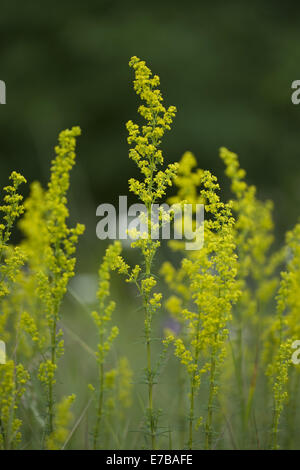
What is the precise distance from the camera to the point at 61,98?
8.93 metres

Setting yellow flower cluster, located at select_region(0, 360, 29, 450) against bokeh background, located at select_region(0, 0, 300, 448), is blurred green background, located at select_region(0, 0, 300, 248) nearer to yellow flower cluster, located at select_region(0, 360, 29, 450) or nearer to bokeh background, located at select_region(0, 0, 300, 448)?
bokeh background, located at select_region(0, 0, 300, 448)

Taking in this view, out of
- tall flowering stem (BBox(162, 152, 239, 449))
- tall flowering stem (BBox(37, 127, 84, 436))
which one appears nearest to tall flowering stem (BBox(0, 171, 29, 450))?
tall flowering stem (BBox(37, 127, 84, 436))

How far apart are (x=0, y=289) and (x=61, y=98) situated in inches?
293

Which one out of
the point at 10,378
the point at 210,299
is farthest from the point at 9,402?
the point at 210,299

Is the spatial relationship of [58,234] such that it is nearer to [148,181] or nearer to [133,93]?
[148,181]

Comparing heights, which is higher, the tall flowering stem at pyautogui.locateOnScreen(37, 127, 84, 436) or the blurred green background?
the blurred green background

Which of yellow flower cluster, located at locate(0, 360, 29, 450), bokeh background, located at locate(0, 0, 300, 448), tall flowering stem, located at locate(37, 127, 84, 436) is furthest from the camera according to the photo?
bokeh background, located at locate(0, 0, 300, 448)

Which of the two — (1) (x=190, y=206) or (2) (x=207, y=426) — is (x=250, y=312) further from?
(2) (x=207, y=426)

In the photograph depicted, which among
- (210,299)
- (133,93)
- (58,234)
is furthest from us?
(133,93)

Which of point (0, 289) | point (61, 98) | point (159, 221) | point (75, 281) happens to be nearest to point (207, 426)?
point (159, 221)

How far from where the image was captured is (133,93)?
27.9 feet

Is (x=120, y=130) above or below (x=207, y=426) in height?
above

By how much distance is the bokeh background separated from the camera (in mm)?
8578
